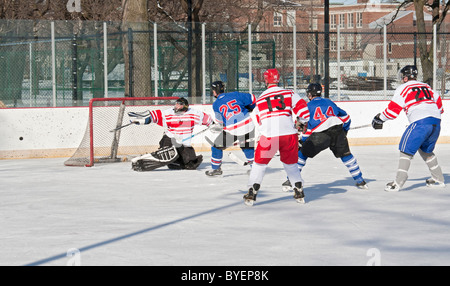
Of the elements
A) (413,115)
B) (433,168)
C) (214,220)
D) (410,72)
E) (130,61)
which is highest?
(130,61)

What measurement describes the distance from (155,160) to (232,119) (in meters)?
1.52

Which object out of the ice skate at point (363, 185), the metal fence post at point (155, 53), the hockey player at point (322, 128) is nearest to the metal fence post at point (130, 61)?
the metal fence post at point (155, 53)

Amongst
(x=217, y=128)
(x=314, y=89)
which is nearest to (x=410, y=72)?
(x=314, y=89)

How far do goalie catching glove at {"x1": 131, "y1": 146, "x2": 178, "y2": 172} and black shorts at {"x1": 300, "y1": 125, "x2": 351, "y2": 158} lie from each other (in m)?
2.92

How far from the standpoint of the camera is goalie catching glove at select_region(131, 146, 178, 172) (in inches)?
455

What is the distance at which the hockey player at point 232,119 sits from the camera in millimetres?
10594

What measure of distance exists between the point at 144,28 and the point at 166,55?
0.68 metres

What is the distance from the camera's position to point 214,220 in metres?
7.31

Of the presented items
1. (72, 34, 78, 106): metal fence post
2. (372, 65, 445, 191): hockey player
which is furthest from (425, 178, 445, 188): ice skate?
(72, 34, 78, 106): metal fence post

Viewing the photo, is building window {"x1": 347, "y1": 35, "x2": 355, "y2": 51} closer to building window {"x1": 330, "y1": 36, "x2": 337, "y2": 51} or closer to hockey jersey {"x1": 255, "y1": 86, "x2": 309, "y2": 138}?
building window {"x1": 330, "y1": 36, "x2": 337, "y2": 51}

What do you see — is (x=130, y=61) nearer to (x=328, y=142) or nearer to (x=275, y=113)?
(x=328, y=142)

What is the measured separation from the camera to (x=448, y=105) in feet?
52.4
